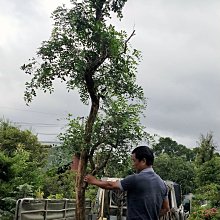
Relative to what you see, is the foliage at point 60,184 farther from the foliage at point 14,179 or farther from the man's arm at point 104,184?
the man's arm at point 104,184

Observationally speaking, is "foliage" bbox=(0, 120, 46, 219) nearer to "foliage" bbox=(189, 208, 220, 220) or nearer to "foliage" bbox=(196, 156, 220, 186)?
"foliage" bbox=(189, 208, 220, 220)

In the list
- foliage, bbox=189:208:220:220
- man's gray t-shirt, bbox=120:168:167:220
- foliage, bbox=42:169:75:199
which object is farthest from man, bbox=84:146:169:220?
foliage, bbox=42:169:75:199

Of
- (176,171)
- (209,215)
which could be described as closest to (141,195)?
(209,215)

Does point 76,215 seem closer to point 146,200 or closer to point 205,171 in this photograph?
point 146,200

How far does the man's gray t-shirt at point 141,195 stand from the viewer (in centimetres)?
378

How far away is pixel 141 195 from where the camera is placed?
3.79 meters

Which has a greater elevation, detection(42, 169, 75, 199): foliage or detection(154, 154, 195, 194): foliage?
detection(154, 154, 195, 194): foliage

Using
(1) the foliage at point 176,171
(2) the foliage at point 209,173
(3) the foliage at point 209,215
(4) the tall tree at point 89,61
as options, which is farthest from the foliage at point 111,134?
(1) the foliage at point 176,171

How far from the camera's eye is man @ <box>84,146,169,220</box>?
3.78 m

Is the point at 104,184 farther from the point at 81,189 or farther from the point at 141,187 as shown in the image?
the point at 81,189

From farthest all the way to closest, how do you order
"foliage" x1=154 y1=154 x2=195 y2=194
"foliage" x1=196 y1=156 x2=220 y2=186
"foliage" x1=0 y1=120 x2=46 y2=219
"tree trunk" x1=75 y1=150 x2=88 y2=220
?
1. "foliage" x1=154 y1=154 x2=195 y2=194
2. "foliage" x1=196 y1=156 x2=220 y2=186
3. "foliage" x1=0 y1=120 x2=46 y2=219
4. "tree trunk" x1=75 y1=150 x2=88 y2=220

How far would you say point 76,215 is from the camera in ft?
33.4

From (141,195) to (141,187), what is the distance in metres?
0.07

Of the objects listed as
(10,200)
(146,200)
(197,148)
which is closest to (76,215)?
(10,200)
